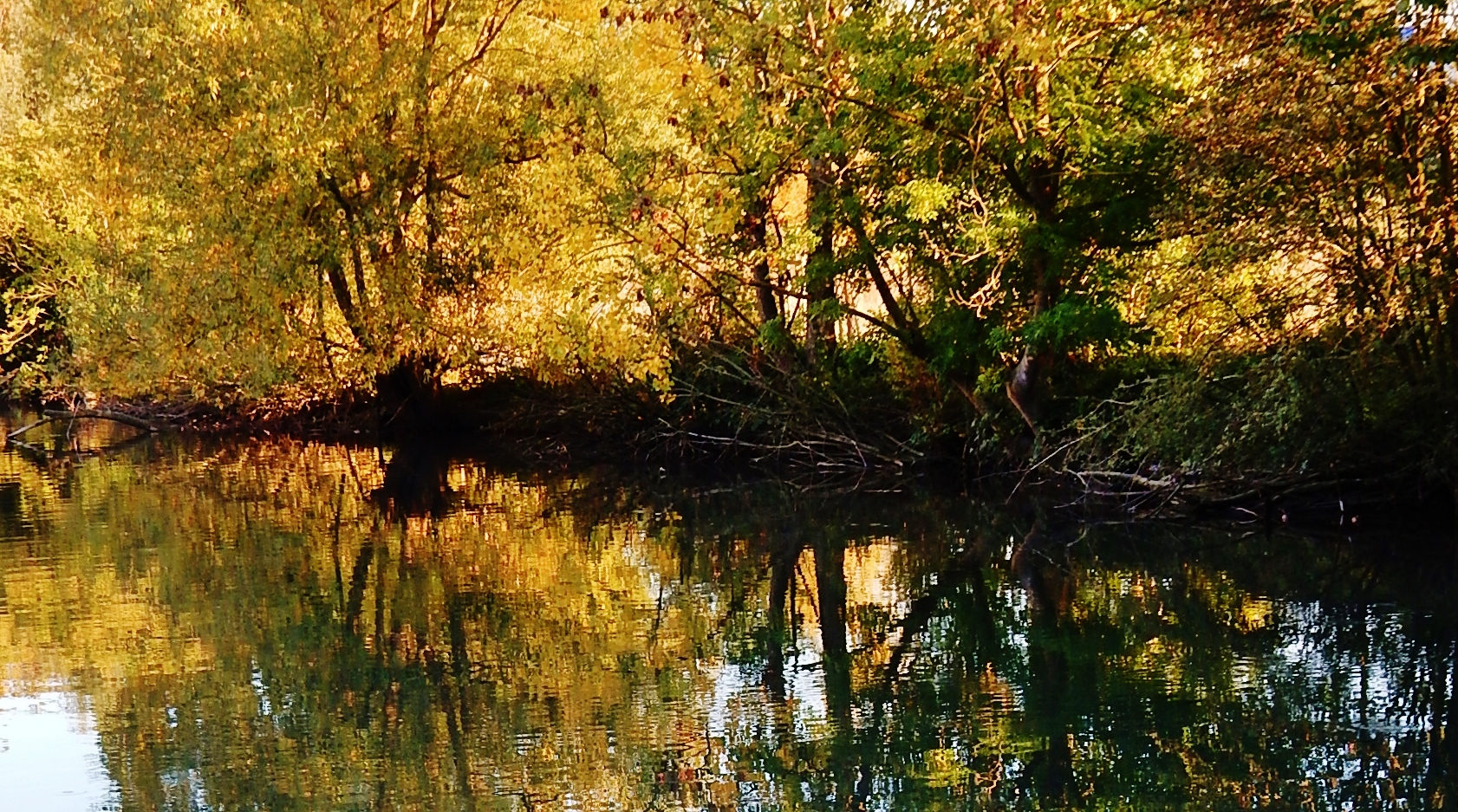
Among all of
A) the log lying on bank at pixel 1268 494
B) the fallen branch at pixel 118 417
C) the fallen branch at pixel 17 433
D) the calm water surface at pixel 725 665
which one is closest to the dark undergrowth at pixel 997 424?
the log lying on bank at pixel 1268 494

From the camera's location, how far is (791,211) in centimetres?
1742

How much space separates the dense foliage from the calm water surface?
1610 millimetres

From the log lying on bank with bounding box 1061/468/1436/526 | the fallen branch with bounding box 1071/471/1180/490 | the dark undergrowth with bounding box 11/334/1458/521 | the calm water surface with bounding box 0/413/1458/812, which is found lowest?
the calm water surface with bounding box 0/413/1458/812

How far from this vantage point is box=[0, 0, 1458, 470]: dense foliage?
40.8 feet

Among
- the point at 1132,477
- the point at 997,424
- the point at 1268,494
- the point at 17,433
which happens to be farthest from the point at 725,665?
the point at 17,433

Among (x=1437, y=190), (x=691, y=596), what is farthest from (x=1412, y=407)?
(x=691, y=596)

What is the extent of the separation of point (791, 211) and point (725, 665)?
346 inches

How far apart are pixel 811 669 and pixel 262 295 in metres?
14.3

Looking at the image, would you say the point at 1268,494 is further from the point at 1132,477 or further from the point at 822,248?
the point at 822,248

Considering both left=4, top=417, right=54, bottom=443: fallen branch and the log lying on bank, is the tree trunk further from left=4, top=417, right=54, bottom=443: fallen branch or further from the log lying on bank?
left=4, top=417, right=54, bottom=443: fallen branch

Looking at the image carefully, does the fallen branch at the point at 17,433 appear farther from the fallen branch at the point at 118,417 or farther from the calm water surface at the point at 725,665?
the calm water surface at the point at 725,665

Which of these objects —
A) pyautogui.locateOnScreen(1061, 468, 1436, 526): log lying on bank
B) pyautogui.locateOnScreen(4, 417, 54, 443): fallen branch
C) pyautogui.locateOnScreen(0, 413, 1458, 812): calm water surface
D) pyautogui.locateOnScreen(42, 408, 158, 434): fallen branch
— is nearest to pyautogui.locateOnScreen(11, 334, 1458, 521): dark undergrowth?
pyautogui.locateOnScreen(1061, 468, 1436, 526): log lying on bank

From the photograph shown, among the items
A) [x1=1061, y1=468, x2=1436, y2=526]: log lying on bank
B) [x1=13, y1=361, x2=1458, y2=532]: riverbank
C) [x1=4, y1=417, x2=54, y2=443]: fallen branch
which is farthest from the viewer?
[x1=4, y1=417, x2=54, y2=443]: fallen branch

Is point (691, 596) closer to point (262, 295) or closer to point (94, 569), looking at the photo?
point (94, 569)
